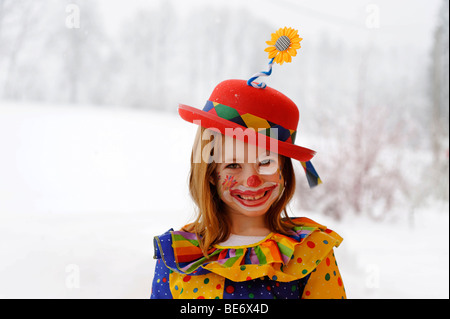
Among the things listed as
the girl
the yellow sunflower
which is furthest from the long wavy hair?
the yellow sunflower

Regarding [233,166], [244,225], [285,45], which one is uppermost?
[285,45]

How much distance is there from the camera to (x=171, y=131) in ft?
6.11

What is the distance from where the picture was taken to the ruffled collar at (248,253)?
80 centimetres

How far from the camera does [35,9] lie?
5.01 feet

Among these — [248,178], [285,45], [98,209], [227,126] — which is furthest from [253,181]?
[98,209]

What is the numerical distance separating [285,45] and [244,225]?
355mm

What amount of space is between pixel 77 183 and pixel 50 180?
0.09m

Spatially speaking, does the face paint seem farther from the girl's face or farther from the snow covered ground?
the snow covered ground

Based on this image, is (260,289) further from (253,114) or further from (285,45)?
(285,45)

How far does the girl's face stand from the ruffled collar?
0.07 m

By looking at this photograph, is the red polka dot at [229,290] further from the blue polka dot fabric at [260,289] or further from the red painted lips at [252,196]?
the red painted lips at [252,196]

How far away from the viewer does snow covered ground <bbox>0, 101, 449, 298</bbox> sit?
4.14ft

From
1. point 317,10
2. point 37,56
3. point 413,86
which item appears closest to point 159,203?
point 37,56
